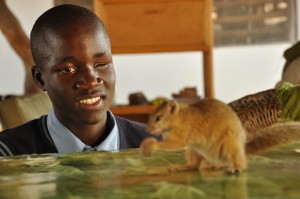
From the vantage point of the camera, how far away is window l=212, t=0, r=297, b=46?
12.8 ft

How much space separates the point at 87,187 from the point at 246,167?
155 mm

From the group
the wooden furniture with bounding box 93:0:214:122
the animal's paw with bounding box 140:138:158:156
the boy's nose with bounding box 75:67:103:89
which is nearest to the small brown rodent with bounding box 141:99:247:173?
the animal's paw with bounding box 140:138:158:156

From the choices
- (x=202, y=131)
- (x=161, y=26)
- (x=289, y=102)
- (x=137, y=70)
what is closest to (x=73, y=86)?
(x=202, y=131)

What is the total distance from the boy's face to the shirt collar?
0.38 feet

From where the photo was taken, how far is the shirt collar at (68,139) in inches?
39.9

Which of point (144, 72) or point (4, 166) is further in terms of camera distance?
point (144, 72)

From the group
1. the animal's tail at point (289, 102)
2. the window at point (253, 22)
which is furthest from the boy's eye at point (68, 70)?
the window at point (253, 22)

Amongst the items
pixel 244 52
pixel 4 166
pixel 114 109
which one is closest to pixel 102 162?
pixel 4 166

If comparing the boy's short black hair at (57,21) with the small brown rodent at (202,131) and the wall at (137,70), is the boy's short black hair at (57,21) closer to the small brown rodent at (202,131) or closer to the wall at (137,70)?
the small brown rodent at (202,131)

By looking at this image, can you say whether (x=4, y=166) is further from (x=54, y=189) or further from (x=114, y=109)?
(x=114, y=109)

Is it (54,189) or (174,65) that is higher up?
(54,189)

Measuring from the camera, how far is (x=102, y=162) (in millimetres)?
658

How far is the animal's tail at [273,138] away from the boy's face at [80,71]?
9.2 inches

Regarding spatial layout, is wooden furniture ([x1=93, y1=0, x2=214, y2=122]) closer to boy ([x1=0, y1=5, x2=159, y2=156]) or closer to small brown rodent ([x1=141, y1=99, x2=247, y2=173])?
boy ([x1=0, y1=5, x2=159, y2=156])
